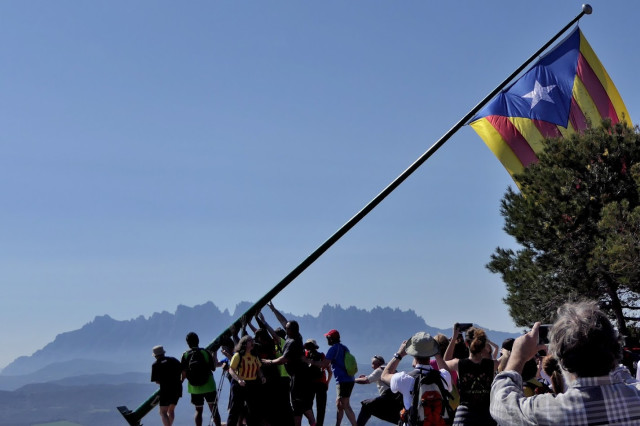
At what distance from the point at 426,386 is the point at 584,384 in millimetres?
4806

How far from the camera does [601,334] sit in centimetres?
317

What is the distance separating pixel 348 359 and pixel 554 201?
1617cm

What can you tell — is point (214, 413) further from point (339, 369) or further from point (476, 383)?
point (476, 383)

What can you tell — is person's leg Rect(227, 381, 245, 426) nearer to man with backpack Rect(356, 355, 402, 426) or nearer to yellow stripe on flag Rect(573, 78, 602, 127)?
man with backpack Rect(356, 355, 402, 426)

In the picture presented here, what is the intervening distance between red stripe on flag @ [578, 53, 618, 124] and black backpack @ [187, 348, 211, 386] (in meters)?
13.7

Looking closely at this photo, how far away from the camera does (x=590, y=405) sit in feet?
10.2

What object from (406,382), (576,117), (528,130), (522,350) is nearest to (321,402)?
(406,382)

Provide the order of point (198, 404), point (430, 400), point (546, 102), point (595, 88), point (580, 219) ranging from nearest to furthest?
point (430, 400)
point (198, 404)
point (546, 102)
point (595, 88)
point (580, 219)

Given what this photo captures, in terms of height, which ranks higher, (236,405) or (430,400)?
(236,405)

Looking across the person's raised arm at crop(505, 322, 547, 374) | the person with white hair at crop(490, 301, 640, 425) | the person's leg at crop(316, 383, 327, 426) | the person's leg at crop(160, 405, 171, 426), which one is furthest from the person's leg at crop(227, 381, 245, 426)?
the person with white hair at crop(490, 301, 640, 425)

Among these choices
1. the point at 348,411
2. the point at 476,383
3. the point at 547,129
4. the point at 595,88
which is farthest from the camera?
the point at 547,129

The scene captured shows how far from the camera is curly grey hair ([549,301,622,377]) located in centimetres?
315

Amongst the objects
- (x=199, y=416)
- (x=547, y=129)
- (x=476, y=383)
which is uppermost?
(x=547, y=129)

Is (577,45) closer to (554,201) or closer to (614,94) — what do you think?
(614,94)
